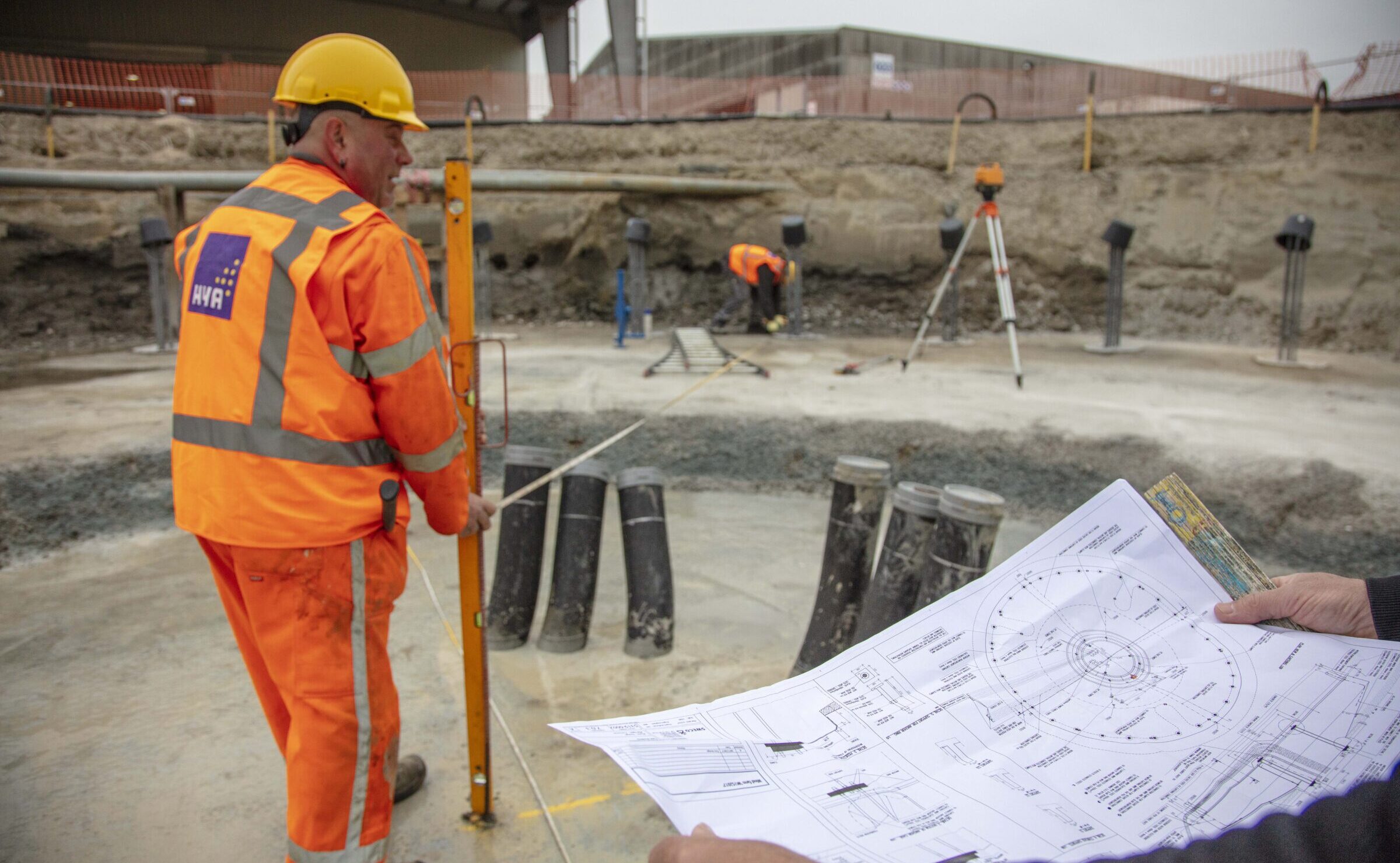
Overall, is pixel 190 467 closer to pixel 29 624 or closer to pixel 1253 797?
pixel 1253 797

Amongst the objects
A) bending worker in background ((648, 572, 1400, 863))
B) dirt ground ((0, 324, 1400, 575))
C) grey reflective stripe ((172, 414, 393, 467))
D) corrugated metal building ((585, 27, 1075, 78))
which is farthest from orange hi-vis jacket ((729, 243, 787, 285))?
corrugated metal building ((585, 27, 1075, 78))

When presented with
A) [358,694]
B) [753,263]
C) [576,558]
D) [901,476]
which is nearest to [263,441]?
[358,694]

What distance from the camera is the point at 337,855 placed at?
75.0 inches

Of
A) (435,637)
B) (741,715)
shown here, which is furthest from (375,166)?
(435,637)

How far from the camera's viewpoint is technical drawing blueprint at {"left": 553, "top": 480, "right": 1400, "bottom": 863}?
947 mm

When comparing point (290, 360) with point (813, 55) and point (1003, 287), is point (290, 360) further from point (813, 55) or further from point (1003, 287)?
point (813, 55)

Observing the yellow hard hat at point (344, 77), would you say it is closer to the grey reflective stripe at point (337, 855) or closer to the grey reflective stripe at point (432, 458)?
the grey reflective stripe at point (432, 458)

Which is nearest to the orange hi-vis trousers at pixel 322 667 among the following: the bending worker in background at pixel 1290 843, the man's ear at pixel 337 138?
the man's ear at pixel 337 138

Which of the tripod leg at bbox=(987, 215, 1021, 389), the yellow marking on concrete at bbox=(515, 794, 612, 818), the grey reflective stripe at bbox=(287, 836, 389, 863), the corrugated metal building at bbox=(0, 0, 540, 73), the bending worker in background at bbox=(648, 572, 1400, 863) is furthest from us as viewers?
the corrugated metal building at bbox=(0, 0, 540, 73)

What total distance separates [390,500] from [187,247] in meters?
0.71

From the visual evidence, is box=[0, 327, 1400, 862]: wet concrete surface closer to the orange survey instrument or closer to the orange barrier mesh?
the orange survey instrument

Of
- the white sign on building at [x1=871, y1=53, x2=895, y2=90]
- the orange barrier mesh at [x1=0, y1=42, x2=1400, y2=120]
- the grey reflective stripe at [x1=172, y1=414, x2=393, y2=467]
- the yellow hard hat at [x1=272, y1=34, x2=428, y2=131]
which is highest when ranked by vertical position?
the white sign on building at [x1=871, y1=53, x2=895, y2=90]

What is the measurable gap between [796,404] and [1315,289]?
8.59 meters

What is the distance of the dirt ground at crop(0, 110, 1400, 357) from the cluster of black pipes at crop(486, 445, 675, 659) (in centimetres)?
953
